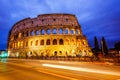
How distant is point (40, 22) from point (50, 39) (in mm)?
8522

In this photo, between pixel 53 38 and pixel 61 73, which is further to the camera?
pixel 53 38

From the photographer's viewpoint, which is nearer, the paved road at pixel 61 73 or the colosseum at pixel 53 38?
the paved road at pixel 61 73

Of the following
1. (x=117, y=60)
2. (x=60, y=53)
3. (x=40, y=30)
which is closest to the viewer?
(x=117, y=60)

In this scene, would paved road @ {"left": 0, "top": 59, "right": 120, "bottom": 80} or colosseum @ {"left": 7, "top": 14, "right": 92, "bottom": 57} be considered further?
colosseum @ {"left": 7, "top": 14, "right": 92, "bottom": 57}

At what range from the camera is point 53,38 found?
141 feet

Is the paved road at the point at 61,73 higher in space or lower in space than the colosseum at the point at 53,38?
lower

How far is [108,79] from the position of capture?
656cm

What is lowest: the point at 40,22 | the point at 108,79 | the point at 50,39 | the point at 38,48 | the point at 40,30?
the point at 108,79

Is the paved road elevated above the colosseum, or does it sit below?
below

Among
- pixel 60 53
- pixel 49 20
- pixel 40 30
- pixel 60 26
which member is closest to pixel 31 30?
pixel 40 30

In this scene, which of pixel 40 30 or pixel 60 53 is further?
pixel 40 30

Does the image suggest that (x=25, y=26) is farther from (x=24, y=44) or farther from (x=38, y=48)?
(x=38, y=48)

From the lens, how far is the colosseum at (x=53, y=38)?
A: 4262 cm

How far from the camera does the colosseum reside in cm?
4262
